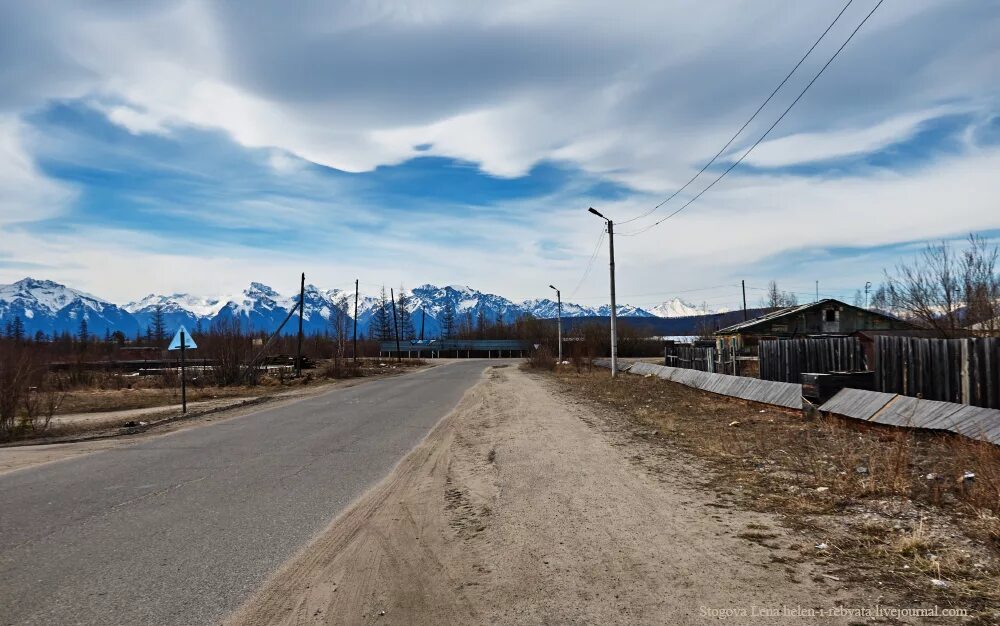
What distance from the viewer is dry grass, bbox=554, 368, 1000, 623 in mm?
4492

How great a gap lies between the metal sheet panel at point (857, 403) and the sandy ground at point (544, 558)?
5543 millimetres

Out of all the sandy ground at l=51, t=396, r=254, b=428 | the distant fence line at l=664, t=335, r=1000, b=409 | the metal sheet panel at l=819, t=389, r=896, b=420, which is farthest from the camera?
the sandy ground at l=51, t=396, r=254, b=428

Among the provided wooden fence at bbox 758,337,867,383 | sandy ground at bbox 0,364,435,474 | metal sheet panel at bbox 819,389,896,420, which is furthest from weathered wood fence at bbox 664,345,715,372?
sandy ground at bbox 0,364,435,474

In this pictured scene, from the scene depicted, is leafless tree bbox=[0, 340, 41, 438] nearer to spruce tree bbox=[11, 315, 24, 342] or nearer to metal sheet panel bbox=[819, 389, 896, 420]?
spruce tree bbox=[11, 315, 24, 342]

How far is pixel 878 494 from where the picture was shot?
6.62m

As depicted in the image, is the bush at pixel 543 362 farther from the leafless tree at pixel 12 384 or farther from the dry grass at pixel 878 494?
the dry grass at pixel 878 494

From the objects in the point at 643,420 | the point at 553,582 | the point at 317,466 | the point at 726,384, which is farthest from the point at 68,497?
the point at 726,384

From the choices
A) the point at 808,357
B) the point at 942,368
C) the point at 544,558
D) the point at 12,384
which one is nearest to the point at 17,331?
the point at 12,384

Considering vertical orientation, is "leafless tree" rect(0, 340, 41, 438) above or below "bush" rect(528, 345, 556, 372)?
above

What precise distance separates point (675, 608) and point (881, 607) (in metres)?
1.29

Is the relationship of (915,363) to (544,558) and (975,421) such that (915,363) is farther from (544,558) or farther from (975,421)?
(544,558)

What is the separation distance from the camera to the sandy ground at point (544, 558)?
417 cm

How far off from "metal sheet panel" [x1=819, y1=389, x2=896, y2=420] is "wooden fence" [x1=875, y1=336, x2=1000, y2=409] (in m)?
1.08

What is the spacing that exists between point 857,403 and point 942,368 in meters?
1.79
